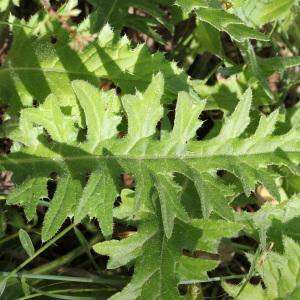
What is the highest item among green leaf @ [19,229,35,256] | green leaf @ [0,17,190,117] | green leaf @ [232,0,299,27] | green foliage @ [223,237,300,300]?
green leaf @ [232,0,299,27]

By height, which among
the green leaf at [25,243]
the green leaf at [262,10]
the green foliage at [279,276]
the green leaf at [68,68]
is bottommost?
the green leaf at [25,243]

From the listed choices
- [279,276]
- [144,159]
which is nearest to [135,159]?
[144,159]

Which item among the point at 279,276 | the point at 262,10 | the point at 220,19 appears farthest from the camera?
the point at 262,10

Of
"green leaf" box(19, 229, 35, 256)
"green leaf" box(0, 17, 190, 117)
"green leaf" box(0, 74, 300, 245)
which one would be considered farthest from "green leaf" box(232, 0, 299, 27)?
"green leaf" box(19, 229, 35, 256)

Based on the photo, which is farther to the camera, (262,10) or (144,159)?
(262,10)

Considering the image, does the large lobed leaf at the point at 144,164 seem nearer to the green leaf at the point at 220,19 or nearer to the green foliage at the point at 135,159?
the green foliage at the point at 135,159

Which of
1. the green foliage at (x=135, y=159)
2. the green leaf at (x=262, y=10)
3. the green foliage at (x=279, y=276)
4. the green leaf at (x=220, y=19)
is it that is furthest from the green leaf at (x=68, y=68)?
the green foliage at (x=279, y=276)

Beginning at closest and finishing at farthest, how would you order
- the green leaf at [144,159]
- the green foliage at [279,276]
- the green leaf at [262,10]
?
the green leaf at [144,159] → the green foliage at [279,276] → the green leaf at [262,10]

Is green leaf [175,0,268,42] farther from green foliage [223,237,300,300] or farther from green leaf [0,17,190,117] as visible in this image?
green foliage [223,237,300,300]

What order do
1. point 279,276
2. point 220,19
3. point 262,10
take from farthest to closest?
1. point 262,10
2. point 279,276
3. point 220,19

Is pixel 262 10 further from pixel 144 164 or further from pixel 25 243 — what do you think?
pixel 25 243

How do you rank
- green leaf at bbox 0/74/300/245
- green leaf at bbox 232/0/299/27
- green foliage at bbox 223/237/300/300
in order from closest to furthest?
green leaf at bbox 0/74/300/245 → green foliage at bbox 223/237/300/300 → green leaf at bbox 232/0/299/27

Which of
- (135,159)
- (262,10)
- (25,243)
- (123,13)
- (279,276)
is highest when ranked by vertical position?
(262,10)
